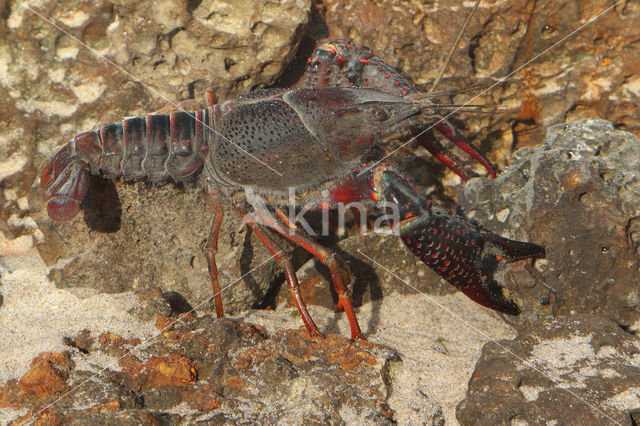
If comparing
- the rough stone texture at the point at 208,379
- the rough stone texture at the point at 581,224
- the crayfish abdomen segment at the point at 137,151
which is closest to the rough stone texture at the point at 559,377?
the rough stone texture at the point at 208,379

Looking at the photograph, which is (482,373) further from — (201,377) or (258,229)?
(258,229)

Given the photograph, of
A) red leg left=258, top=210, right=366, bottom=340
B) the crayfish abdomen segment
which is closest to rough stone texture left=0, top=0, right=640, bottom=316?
the crayfish abdomen segment

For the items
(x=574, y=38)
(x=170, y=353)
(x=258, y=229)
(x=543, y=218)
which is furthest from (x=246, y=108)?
(x=574, y=38)

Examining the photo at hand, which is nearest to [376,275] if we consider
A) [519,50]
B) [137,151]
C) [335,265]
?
[335,265]

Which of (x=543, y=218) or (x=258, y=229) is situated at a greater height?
(x=543, y=218)

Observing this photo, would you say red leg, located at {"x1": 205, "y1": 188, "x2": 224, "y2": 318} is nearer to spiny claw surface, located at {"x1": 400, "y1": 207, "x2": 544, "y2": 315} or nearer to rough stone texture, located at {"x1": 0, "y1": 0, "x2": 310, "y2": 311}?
rough stone texture, located at {"x1": 0, "y1": 0, "x2": 310, "y2": 311}

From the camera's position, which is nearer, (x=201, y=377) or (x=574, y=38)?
(x=201, y=377)

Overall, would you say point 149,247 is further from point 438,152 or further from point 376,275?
point 438,152
